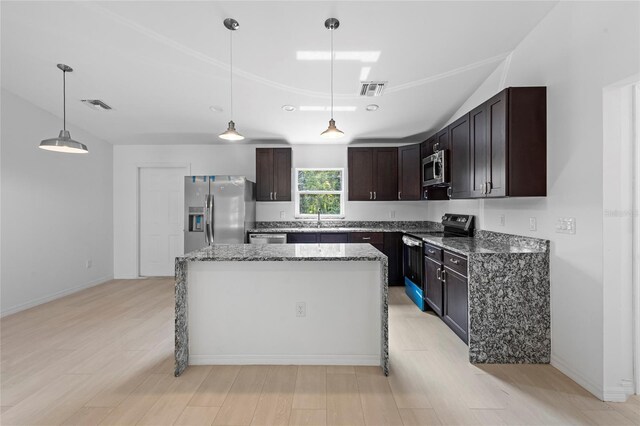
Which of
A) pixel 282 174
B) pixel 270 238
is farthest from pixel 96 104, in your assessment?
pixel 270 238

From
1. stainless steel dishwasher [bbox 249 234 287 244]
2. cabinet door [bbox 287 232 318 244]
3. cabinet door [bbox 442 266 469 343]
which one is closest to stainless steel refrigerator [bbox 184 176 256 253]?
stainless steel dishwasher [bbox 249 234 287 244]

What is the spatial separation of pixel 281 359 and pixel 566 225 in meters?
2.49

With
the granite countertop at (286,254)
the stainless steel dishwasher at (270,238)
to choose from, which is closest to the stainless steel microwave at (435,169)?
the granite countertop at (286,254)

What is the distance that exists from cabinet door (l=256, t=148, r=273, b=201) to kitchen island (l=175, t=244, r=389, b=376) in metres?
2.77

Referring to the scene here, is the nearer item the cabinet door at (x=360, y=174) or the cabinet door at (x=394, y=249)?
the cabinet door at (x=394, y=249)

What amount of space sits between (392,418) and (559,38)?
306 centimetres

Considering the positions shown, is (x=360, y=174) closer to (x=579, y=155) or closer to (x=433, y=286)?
(x=433, y=286)

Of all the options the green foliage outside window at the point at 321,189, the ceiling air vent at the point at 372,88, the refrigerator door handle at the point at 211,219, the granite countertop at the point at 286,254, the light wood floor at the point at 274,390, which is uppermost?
the ceiling air vent at the point at 372,88

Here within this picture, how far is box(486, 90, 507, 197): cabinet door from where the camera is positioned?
2.45m

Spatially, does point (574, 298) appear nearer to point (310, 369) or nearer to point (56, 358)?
point (310, 369)

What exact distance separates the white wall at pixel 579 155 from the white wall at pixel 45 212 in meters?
5.88

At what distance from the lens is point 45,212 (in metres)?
4.05

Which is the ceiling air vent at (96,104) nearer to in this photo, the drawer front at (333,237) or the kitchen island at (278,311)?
the kitchen island at (278,311)

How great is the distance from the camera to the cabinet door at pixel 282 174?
505 centimetres
